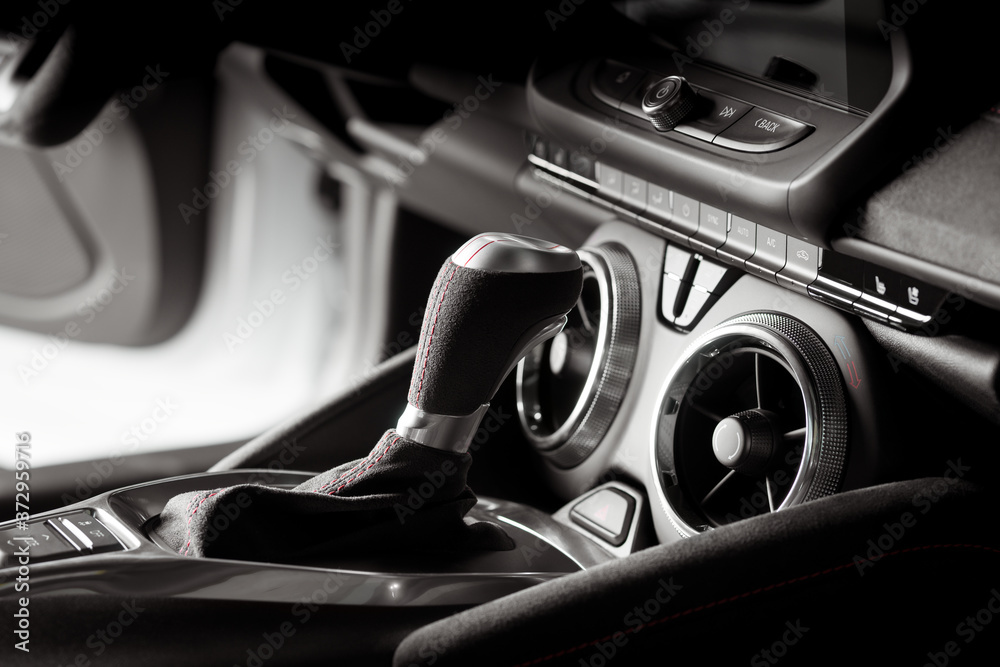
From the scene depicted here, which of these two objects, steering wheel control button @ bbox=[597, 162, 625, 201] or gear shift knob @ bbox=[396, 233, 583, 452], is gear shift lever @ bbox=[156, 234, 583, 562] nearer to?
gear shift knob @ bbox=[396, 233, 583, 452]

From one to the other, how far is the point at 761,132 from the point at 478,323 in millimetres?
338

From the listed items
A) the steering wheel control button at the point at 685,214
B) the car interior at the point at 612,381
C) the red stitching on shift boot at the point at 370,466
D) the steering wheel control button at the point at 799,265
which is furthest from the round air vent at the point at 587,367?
the red stitching on shift boot at the point at 370,466

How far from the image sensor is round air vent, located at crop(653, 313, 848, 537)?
0.81 meters

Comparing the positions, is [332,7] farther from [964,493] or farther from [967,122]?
[964,493]

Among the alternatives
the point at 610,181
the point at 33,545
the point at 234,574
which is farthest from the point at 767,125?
the point at 33,545

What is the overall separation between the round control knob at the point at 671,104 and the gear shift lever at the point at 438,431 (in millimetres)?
219

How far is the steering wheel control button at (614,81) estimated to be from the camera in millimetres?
1006

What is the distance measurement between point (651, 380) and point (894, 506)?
1.20 ft

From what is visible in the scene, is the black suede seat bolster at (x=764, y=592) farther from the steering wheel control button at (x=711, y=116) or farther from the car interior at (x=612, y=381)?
the steering wheel control button at (x=711, y=116)

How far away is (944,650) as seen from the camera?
0.76 meters

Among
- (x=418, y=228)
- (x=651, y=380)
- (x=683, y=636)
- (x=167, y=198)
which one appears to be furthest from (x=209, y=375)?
(x=683, y=636)

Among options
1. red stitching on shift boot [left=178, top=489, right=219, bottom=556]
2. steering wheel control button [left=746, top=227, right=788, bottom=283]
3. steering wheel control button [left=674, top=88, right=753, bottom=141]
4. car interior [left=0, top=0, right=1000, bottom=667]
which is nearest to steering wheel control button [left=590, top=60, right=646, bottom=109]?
car interior [left=0, top=0, right=1000, bottom=667]

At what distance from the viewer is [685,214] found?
95cm

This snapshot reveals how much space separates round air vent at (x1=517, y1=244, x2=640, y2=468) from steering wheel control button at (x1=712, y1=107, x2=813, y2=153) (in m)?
0.24
